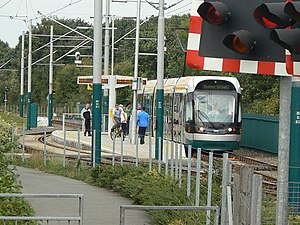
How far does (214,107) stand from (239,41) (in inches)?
1032

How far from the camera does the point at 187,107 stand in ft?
112

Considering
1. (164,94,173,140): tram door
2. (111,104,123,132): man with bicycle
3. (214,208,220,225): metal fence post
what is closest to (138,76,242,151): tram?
(164,94,173,140): tram door

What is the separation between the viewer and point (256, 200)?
848cm

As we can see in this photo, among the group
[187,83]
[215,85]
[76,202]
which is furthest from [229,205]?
[187,83]

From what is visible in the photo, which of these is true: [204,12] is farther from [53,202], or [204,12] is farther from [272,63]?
[53,202]

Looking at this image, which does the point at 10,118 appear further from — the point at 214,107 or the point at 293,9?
the point at 293,9

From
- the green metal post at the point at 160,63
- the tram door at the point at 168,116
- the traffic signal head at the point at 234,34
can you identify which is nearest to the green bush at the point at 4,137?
the traffic signal head at the point at 234,34

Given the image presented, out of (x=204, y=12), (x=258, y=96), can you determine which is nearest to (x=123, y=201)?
(x=204, y=12)

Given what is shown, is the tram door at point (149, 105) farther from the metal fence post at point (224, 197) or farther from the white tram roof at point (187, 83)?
the metal fence post at point (224, 197)

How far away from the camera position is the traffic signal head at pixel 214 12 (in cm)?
781

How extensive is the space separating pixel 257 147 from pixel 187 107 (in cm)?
777

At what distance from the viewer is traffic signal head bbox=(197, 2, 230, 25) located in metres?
7.81

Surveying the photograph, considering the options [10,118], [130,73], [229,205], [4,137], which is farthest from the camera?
[130,73]

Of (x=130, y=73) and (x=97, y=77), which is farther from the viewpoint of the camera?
(x=130, y=73)
